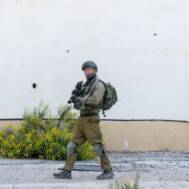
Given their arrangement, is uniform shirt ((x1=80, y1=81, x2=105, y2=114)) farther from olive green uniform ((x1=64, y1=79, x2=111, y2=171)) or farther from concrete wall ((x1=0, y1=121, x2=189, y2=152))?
concrete wall ((x1=0, y1=121, x2=189, y2=152))

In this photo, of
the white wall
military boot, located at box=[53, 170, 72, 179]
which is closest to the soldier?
military boot, located at box=[53, 170, 72, 179]

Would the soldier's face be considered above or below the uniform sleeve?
above

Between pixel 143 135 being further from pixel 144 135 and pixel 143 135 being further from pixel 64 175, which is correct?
pixel 64 175

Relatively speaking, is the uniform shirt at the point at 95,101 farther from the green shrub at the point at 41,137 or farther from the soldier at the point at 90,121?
the green shrub at the point at 41,137

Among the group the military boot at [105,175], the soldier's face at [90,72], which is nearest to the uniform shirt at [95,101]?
the soldier's face at [90,72]

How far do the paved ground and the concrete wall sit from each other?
20cm

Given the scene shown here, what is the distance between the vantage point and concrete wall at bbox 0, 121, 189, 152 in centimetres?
1252

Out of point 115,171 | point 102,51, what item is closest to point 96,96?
point 115,171

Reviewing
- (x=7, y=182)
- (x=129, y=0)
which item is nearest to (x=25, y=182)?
(x=7, y=182)

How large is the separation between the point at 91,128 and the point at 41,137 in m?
2.87

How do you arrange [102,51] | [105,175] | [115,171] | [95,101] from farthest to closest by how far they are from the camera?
[102,51], [115,171], [105,175], [95,101]

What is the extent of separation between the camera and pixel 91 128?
28.9 feet

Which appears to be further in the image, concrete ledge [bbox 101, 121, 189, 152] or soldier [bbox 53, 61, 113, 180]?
concrete ledge [bbox 101, 121, 189, 152]

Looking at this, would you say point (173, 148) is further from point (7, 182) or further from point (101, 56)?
point (7, 182)
